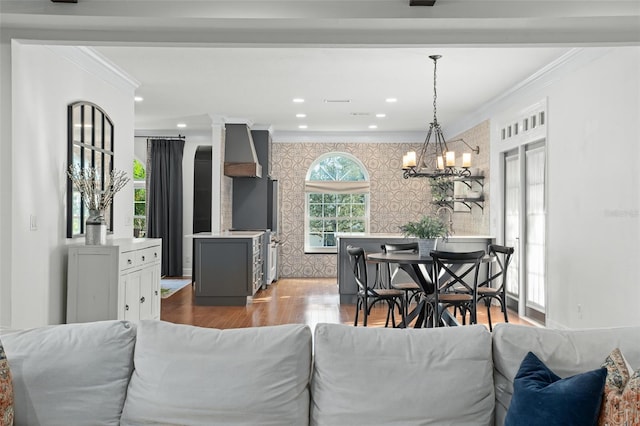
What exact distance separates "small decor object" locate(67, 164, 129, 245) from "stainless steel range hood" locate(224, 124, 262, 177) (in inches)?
135

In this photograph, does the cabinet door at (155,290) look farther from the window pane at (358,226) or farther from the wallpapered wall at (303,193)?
the window pane at (358,226)

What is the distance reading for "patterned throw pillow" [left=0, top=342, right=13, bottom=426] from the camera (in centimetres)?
177

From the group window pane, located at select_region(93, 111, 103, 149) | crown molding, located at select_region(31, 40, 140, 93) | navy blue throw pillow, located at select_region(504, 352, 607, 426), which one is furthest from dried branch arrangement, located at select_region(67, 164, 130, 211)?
navy blue throw pillow, located at select_region(504, 352, 607, 426)

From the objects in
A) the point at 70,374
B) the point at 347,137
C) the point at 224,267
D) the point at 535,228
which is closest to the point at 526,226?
the point at 535,228

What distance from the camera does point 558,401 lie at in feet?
5.48

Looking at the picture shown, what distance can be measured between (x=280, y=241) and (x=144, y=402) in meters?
8.39

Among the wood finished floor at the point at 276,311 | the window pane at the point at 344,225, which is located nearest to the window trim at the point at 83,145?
the wood finished floor at the point at 276,311

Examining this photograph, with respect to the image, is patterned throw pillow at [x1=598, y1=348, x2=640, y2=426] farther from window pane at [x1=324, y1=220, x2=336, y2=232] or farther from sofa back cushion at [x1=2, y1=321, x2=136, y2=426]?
window pane at [x1=324, y1=220, x2=336, y2=232]

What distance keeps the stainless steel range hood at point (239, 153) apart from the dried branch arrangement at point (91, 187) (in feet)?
11.0

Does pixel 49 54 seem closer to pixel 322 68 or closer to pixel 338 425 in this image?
pixel 322 68

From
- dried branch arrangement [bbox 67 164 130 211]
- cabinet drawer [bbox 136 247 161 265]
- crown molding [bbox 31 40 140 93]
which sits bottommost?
cabinet drawer [bbox 136 247 161 265]

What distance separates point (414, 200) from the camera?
10242 mm

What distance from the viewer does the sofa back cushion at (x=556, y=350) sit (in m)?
1.93

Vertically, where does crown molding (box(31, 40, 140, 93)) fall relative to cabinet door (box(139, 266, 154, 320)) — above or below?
above
